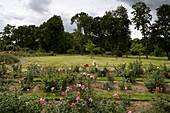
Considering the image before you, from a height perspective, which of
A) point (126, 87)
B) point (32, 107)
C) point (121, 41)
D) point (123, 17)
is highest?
point (123, 17)

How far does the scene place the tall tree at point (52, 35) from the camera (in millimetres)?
34125

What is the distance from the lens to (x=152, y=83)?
427 cm

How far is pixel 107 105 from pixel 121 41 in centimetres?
2916

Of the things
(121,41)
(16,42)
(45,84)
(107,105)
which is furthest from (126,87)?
(16,42)

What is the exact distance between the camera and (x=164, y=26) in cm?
2631

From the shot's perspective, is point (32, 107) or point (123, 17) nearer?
point (32, 107)

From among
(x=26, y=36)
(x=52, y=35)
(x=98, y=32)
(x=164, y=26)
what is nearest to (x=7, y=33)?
(x=26, y=36)

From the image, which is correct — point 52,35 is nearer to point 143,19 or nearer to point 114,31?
point 114,31

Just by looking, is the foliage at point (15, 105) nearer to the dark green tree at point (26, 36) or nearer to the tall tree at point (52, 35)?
the tall tree at point (52, 35)

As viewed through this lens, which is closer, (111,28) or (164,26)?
(164,26)

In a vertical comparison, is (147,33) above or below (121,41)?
above

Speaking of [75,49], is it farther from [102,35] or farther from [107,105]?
[107,105]

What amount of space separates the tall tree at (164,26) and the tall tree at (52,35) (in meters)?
25.6

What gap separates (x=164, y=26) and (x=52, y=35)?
28370mm
